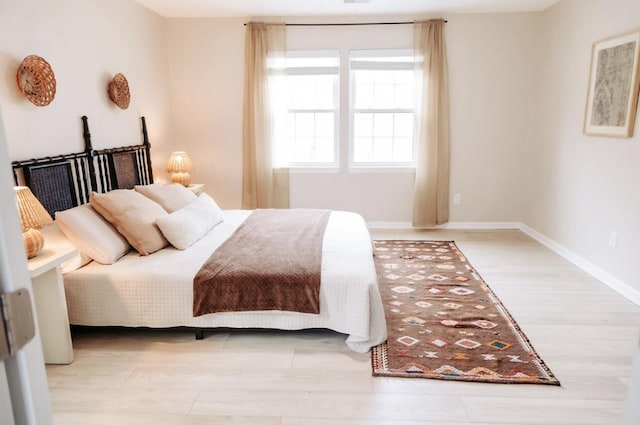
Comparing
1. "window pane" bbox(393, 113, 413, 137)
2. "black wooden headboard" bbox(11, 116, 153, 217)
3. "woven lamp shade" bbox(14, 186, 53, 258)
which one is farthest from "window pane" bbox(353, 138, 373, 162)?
"woven lamp shade" bbox(14, 186, 53, 258)

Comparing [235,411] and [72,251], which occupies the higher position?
[72,251]

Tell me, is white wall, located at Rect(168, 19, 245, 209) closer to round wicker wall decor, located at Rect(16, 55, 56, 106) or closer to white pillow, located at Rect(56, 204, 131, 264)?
round wicker wall decor, located at Rect(16, 55, 56, 106)

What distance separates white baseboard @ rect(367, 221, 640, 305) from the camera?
3.22 metres

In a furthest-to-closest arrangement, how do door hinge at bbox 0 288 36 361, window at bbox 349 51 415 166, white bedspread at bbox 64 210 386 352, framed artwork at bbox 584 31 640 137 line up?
window at bbox 349 51 415 166
framed artwork at bbox 584 31 640 137
white bedspread at bbox 64 210 386 352
door hinge at bbox 0 288 36 361

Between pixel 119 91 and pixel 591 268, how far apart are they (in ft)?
14.8

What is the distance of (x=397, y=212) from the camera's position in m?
→ 5.19

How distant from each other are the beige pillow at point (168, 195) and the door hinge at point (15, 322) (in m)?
2.74

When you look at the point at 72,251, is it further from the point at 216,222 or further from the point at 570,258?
the point at 570,258

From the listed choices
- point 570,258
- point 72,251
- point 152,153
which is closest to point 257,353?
point 72,251

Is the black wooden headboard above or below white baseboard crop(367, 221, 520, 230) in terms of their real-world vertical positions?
above

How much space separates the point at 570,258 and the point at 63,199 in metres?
4.43

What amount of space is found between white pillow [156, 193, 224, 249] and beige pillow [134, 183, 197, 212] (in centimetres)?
11

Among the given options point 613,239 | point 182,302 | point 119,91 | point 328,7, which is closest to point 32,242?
point 182,302

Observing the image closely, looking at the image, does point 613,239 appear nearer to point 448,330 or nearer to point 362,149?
point 448,330
